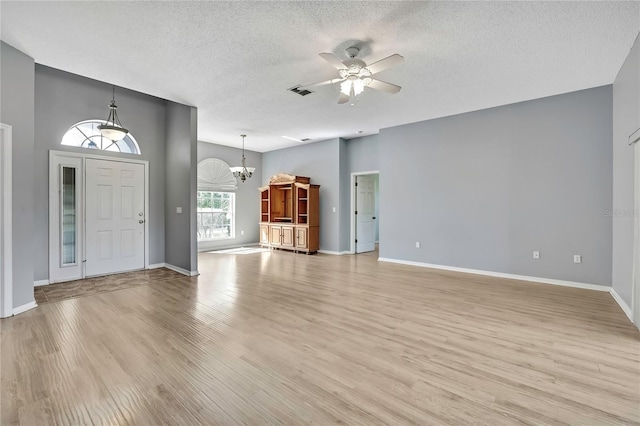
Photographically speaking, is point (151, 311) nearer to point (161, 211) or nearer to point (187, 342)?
point (187, 342)

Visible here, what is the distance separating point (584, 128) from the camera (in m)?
4.35

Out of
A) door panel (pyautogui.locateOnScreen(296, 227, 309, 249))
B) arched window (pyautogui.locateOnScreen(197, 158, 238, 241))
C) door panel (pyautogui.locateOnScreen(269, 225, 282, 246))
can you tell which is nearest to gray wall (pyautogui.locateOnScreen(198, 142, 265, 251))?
arched window (pyautogui.locateOnScreen(197, 158, 238, 241))

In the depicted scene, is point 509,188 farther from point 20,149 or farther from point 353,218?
point 20,149

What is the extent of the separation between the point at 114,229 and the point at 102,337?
314 cm

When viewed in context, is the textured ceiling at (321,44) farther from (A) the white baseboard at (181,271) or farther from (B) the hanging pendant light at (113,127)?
(A) the white baseboard at (181,271)

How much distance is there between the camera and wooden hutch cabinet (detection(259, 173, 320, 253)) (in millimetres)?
7805

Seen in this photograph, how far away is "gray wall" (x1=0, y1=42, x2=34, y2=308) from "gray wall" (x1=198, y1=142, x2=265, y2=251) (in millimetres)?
4654

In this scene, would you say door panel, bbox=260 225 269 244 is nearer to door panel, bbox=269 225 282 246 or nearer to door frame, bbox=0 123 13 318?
door panel, bbox=269 225 282 246

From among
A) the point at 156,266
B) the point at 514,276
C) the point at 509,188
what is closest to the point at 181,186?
the point at 156,266

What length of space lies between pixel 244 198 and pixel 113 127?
4.75 metres

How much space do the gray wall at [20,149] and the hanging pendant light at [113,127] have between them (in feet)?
3.54

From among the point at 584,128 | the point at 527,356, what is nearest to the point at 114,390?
the point at 527,356

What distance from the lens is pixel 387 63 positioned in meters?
2.89

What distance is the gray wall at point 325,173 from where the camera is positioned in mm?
7688
